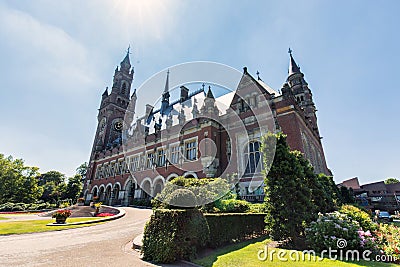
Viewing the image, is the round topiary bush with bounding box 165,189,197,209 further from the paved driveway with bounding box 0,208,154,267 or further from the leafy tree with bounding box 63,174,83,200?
the leafy tree with bounding box 63,174,83,200

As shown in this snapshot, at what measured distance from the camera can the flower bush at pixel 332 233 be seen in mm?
7066

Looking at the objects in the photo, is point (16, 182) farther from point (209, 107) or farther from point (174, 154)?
point (209, 107)

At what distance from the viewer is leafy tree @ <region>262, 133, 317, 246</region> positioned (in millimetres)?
8781

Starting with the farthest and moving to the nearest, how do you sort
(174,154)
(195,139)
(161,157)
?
(161,157) < (174,154) < (195,139)

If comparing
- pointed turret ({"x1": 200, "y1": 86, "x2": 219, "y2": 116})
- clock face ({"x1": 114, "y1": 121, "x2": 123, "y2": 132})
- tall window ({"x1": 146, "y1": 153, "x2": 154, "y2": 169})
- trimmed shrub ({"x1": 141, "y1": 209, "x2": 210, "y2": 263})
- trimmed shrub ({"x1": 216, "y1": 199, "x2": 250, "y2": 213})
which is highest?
clock face ({"x1": 114, "y1": 121, "x2": 123, "y2": 132})

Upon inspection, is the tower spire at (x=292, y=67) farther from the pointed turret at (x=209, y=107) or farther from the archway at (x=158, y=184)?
the archway at (x=158, y=184)

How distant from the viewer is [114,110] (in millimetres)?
46375

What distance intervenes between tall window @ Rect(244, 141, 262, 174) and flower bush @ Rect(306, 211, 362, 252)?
12171 mm

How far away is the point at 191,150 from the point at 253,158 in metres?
7.81

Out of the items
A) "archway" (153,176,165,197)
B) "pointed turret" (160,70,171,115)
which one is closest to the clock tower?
"pointed turret" (160,70,171,115)

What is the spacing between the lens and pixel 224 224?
9.04m

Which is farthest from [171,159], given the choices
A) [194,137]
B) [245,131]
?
[245,131]

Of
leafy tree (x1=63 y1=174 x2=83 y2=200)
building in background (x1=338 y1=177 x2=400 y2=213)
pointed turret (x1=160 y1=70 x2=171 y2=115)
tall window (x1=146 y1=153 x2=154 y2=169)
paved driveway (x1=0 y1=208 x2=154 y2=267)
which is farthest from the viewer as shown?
leafy tree (x1=63 y1=174 x2=83 y2=200)

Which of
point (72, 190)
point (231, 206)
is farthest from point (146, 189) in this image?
point (72, 190)
